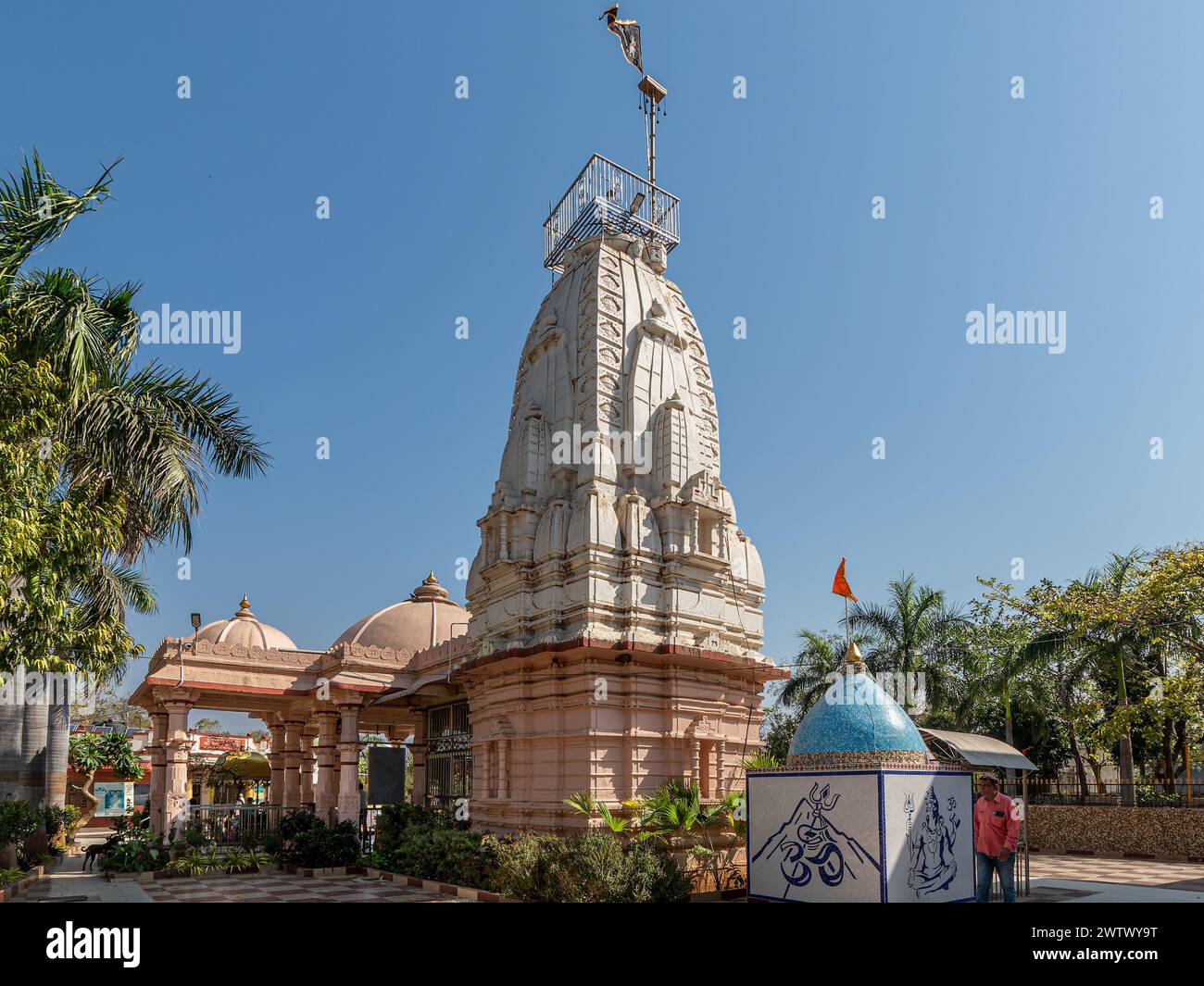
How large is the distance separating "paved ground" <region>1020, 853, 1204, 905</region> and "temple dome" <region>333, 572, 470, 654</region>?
1379 cm

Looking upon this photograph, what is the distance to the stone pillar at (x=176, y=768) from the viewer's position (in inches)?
826

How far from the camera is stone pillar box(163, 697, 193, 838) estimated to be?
20969 mm

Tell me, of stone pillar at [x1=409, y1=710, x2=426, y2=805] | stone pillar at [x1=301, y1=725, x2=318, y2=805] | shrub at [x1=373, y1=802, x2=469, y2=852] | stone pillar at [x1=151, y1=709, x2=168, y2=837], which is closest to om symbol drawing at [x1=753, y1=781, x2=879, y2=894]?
shrub at [x1=373, y1=802, x2=469, y2=852]

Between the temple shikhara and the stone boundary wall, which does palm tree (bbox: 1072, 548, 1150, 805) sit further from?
the temple shikhara

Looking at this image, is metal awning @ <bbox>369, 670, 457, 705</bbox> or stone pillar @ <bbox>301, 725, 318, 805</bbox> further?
stone pillar @ <bbox>301, 725, 318, 805</bbox>

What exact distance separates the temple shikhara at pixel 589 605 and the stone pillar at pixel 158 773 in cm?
6

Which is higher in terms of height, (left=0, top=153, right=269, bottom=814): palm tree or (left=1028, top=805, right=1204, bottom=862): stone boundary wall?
(left=0, top=153, right=269, bottom=814): palm tree

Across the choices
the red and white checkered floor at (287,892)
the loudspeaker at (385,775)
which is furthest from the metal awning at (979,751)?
the loudspeaker at (385,775)

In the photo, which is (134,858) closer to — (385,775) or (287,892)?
(287,892)

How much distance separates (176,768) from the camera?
21.5 meters
